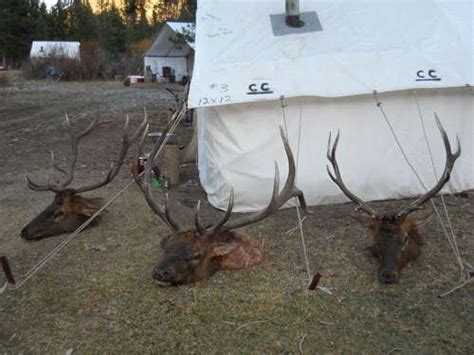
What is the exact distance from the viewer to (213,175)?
663 centimetres

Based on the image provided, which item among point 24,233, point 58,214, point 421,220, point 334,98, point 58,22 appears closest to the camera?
point 421,220

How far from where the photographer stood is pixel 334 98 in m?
6.39

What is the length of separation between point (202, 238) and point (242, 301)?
61 cm

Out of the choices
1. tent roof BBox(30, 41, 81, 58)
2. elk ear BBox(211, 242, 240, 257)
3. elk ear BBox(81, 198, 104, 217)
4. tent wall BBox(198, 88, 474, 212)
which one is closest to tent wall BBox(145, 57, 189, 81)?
tent roof BBox(30, 41, 81, 58)

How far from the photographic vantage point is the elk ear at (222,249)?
4.71 meters

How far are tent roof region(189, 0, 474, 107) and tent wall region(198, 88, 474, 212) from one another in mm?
272

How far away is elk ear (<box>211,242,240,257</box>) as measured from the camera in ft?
15.5

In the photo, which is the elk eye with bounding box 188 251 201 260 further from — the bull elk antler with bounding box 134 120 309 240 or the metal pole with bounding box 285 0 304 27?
the metal pole with bounding box 285 0 304 27

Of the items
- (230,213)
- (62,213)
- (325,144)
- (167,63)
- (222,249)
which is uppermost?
(230,213)

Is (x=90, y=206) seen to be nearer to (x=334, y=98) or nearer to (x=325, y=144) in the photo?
(x=325, y=144)

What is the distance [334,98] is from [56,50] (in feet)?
113

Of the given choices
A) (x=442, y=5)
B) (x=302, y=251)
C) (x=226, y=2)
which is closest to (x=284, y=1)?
(x=226, y=2)

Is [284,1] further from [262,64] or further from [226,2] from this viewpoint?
[262,64]

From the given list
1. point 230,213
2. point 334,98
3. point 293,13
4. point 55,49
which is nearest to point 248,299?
point 230,213
